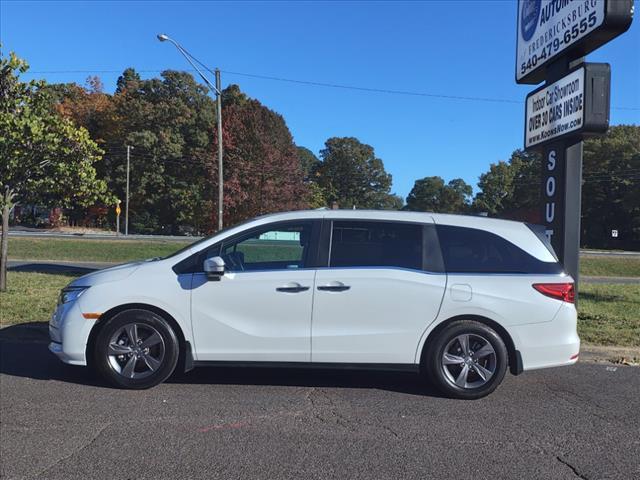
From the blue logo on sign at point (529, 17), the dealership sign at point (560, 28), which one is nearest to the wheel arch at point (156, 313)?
the dealership sign at point (560, 28)

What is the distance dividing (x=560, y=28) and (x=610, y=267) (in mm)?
22767

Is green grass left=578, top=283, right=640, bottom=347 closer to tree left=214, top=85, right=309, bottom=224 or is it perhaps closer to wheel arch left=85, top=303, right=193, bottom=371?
wheel arch left=85, top=303, right=193, bottom=371

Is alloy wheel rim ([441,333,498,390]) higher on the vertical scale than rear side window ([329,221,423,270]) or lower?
lower

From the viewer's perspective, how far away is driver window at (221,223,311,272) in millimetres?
5172

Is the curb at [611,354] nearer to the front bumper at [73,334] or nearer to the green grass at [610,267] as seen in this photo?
the front bumper at [73,334]

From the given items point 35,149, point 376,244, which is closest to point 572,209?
point 376,244

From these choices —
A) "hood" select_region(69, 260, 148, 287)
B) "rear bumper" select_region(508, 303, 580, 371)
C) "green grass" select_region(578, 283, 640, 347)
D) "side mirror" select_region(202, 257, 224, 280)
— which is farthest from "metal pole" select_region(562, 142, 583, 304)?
"hood" select_region(69, 260, 148, 287)

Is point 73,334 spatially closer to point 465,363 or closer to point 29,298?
point 465,363

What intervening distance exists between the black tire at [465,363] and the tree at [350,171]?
3377 inches

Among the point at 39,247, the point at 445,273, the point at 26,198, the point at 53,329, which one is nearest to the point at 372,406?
the point at 445,273

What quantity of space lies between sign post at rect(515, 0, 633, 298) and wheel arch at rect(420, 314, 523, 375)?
3.26 metres

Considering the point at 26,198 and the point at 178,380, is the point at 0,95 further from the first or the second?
the point at 178,380

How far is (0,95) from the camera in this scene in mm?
9977

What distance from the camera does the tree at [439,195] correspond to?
333ft
